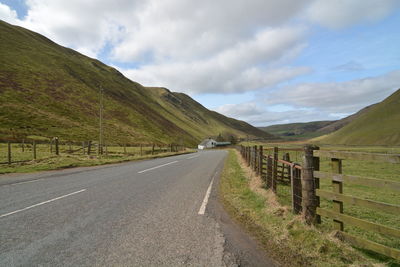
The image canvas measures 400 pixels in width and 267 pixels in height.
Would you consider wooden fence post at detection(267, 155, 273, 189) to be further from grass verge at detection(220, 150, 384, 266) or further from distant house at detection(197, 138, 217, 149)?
distant house at detection(197, 138, 217, 149)

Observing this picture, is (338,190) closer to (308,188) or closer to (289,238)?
(308,188)

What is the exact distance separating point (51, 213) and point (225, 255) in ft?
15.7

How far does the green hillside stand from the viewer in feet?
423

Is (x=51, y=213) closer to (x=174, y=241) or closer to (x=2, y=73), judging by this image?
(x=174, y=241)

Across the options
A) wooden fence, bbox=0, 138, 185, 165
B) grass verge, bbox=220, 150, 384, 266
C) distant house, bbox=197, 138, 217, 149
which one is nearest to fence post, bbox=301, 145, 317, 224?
grass verge, bbox=220, 150, 384, 266

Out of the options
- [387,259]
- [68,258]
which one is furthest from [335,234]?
[68,258]

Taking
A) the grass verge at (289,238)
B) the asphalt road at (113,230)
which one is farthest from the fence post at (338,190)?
the asphalt road at (113,230)

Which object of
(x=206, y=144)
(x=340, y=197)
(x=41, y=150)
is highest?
(x=41, y=150)

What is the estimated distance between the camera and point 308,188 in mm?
5551

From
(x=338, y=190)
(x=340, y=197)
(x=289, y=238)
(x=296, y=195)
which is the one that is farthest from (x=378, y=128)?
(x=289, y=238)

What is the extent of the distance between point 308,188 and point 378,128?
172 metres

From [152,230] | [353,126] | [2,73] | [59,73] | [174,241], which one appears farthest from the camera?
[353,126]

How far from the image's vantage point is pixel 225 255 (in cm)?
413

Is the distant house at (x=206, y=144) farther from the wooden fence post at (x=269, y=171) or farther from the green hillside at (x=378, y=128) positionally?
the wooden fence post at (x=269, y=171)
